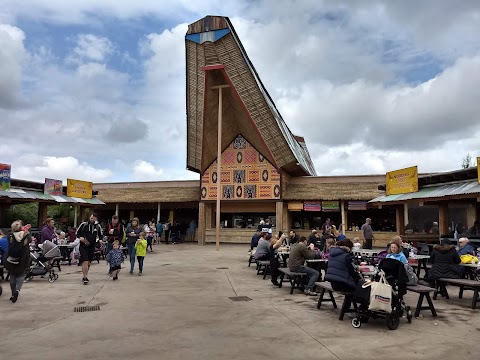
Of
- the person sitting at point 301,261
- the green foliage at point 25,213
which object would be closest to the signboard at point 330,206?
the person sitting at point 301,261

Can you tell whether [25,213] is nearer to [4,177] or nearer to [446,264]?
[4,177]

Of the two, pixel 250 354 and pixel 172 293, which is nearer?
pixel 250 354

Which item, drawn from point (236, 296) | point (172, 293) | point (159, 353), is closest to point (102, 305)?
point (172, 293)

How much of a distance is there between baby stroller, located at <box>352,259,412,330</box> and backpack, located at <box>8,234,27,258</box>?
6.25 meters

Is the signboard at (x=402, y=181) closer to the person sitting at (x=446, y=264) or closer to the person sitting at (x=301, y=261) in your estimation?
the person sitting at (x=446, y=264)

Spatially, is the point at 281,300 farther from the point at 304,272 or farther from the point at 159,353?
the point at 159,353

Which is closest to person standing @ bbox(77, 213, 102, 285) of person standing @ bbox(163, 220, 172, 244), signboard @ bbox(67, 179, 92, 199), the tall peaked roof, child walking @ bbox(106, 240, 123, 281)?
child walking @ bbox(106, 240, 123, 281)

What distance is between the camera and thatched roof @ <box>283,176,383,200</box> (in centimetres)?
2334

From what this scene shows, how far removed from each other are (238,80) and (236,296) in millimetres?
15502

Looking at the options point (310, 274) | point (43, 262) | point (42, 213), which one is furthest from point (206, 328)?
point (42, 213)

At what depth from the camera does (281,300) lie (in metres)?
7.82

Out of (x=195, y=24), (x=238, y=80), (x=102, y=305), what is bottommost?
(x=102, y=305)

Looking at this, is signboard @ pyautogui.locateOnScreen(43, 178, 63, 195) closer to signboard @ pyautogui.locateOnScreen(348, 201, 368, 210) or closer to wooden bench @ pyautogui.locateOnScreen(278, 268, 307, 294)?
signboard @ pyautogui.locateOnScreen(348, 201, 368, 210)

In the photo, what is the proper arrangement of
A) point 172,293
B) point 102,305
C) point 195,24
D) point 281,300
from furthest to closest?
point 195,24 < point 172,293 < point 281,300 < point 102,305
